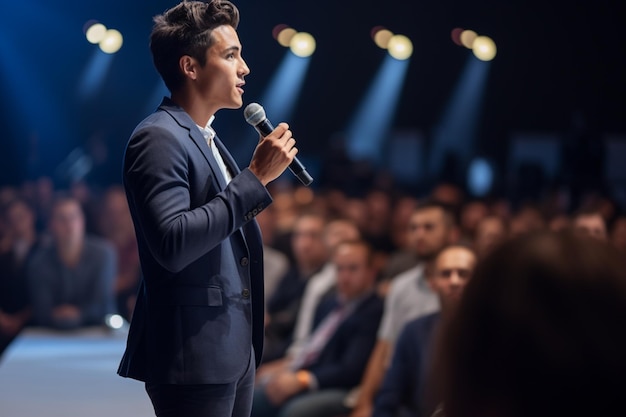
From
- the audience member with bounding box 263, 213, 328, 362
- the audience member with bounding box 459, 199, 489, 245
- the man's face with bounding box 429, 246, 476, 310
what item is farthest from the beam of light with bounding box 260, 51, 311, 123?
the man's face with bounding box 429, 246, 476, 310

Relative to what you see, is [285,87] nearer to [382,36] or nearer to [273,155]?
[382,36]

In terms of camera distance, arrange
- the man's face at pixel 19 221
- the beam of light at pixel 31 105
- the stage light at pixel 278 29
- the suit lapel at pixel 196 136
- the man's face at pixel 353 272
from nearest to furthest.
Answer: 1. the suit lapel at pixel 196 136
2. the man's face at pixel 353 272
3. the man's face at pixel 19 221
4. the stage light at pixel 278 29
5. the beam of light at pixel 31 105

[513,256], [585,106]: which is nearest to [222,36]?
[513,256]

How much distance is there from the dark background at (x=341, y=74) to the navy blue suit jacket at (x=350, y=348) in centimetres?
273

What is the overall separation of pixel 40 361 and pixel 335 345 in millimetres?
1527

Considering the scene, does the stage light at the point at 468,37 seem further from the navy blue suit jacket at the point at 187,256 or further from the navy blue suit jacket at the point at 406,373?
the navy blue suit jacket at the point at 187,256

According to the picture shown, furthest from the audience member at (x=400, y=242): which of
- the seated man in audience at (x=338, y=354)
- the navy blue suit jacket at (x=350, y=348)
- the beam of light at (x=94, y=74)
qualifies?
the beam of light at (x=94, y=74)

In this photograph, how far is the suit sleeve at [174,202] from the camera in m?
1.73

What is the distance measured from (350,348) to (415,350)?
713mm

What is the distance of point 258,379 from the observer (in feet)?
18.1

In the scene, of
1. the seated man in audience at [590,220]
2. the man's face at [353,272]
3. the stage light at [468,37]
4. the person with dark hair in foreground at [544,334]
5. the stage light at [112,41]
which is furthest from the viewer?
the stage light at [468,37]

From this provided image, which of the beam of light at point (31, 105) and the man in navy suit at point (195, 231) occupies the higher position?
the beam of light at point (31, 105)

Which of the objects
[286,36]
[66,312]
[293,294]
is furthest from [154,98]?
[293,294]

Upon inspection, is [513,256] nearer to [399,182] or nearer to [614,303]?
[614,303]
